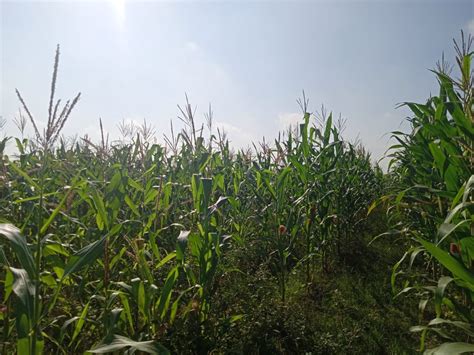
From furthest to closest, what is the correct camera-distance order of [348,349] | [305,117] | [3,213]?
1. [305,117]
2. [3,213]
3. [348,349]

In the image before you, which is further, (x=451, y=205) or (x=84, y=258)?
(x=451, y=205)

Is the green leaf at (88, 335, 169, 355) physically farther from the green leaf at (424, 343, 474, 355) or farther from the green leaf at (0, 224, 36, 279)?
the green leaf at (424, 343, 474, 355)

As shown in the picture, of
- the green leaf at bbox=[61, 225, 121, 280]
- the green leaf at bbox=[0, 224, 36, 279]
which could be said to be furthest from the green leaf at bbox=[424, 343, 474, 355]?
the green leaf at bbox=[0, 224, 36, 279]

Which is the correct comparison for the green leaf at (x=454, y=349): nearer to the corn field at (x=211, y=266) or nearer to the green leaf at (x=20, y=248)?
the corn field at (x=211, y=266)

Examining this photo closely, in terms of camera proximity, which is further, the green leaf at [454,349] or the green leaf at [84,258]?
the green leaf at [84,258]

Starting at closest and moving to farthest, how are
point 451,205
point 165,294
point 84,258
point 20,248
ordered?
point 20,248, point 84,258, point 165,294, point 451,205

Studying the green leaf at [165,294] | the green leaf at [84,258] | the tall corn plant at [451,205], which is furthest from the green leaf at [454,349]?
the green leaf at [84,258]

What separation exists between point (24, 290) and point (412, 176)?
3.29 metres

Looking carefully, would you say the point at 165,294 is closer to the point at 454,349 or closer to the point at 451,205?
the point at 454,349

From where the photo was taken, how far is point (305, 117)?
312 centimetres

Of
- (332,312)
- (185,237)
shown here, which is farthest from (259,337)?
(185,237)

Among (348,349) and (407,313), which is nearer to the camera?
(348,349)

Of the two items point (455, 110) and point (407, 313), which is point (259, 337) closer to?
point (407, 313)

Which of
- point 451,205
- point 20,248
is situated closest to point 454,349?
point 451,205
